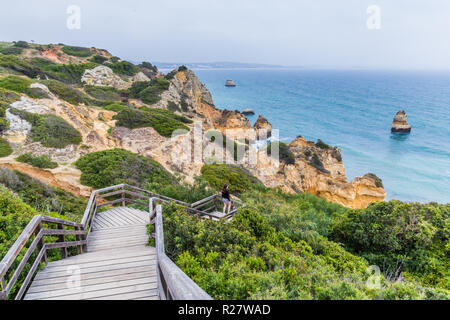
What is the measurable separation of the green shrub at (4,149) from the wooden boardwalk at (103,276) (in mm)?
9669

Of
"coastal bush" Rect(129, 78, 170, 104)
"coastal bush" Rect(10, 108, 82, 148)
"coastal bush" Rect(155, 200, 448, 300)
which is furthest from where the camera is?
"coastal bush" Rect(129, 78, 170, 104)

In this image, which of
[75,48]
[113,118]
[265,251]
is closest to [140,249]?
[265,251]

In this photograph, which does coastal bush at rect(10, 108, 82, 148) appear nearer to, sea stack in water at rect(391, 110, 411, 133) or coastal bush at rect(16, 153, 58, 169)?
coastal bush at rect(16, 153, 58, 169)

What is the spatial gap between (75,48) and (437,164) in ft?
253

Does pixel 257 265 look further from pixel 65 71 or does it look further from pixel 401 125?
pixel 401 125

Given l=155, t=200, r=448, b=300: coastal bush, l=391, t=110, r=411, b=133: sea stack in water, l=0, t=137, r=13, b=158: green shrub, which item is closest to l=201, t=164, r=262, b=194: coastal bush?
l=155, t=200, r=448, b=300: coastal bush

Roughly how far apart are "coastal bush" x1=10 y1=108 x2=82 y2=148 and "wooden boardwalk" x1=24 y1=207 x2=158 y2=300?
1103 centimetres

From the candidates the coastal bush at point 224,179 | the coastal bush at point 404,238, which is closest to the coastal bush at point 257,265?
the coastal bush at point 404,238

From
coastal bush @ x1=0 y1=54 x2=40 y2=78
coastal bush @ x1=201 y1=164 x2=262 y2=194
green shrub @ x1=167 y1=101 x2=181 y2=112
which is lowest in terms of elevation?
coastal bush @ x1=201 y1=164 x2=262 y2=194

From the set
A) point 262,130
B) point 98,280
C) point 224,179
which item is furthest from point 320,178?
point 98,280

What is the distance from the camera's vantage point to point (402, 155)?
45562mm

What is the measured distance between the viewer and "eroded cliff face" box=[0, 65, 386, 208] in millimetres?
13367

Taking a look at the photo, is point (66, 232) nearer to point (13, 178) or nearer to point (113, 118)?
point (13, 178)

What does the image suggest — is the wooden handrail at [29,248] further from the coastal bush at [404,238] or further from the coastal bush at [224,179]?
the coastal bush at [224,179]
